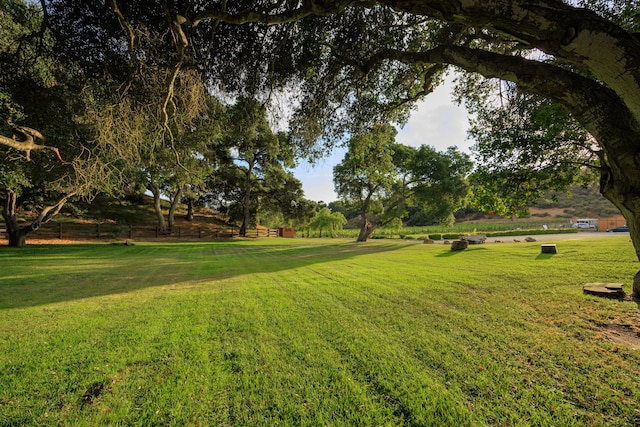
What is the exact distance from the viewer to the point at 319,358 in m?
3.08

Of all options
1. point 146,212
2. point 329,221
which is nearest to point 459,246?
point 329,221

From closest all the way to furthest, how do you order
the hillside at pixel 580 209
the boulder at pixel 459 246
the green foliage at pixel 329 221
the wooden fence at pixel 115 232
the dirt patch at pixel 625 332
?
the dirt patch at pixel 625 332, the boulder at pixel 459 246, the wooden fence at pixel 115 232, the green foliage at pixel 329 221, the hillside at pixel 580 209

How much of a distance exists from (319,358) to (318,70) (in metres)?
5.91

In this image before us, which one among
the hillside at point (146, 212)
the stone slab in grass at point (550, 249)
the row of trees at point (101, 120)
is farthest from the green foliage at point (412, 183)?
the row of trees at point (101, 120)

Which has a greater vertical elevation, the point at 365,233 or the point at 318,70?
the point at 318,70

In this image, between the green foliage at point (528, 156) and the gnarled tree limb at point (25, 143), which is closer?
the gnarled tree limb at point (25, 143)

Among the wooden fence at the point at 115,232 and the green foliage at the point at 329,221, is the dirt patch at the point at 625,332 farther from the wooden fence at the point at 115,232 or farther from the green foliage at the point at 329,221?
the green foliage at the point at 329,221

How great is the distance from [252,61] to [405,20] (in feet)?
11.9

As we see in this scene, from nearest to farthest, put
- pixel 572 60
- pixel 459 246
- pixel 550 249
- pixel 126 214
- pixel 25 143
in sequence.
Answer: pixel 572 60
pixel 25 143
pixel 550 249
pixel 459 246
pixel 126 214

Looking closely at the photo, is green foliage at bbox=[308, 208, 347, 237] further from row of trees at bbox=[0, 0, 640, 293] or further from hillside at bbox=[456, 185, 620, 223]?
hillside at bbox=[456, 185, 620, 223]

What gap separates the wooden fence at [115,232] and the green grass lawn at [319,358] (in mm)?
20817

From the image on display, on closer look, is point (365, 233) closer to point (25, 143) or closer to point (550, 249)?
point (550, 249)

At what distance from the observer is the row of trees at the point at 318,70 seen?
7.71 feet

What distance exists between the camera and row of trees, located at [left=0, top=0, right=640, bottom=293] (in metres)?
2.35
